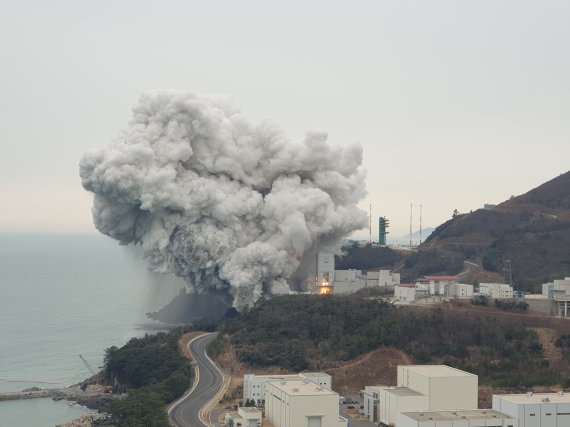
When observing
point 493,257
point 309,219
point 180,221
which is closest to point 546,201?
point 493,257

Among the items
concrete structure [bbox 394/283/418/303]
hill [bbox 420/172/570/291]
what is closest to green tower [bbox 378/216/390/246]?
hill [bbox 420/172/570/291]

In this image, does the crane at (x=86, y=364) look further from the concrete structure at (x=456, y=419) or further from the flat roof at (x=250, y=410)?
the concrete structure at (x=456, y=419)

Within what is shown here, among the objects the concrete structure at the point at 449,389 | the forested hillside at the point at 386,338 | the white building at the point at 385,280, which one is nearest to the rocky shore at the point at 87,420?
the forested hillside at the point at 386,338

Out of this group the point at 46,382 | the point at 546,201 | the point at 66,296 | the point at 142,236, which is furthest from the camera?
the point at 66,296

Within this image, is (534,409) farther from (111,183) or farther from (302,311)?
(111,183)

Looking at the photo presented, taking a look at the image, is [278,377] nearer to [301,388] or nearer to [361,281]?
[301,388]
